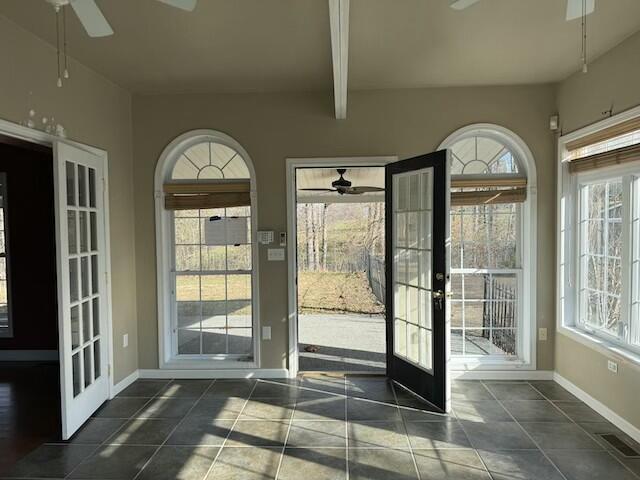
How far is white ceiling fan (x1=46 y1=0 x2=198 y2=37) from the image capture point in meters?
1.98

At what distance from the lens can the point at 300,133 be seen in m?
4.36

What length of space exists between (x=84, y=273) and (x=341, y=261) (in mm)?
8169

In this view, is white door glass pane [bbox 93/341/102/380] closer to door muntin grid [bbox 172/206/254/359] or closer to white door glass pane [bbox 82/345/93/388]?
white door glass pane [bbox 82/345/93/388]

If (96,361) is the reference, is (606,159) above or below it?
above

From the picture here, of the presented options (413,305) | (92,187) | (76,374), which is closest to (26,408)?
(76,374)

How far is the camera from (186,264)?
4609 mm

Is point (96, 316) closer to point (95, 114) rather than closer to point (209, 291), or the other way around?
point (209, 291)

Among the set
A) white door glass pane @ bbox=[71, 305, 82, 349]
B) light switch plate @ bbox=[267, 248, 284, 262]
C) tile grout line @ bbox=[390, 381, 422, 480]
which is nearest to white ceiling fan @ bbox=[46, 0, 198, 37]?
white door glass pane @ bbox=[71, 305, 82, 349]

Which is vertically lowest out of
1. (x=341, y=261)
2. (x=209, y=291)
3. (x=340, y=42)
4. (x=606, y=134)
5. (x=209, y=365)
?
(x=209, y=365)

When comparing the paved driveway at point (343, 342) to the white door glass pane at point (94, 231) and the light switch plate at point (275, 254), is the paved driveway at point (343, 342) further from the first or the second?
the white door glass pane at point (94, 231)

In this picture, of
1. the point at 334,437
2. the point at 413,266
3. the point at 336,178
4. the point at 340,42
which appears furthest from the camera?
the point at 336,178

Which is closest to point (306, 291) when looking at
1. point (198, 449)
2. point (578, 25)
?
point (198, 449)

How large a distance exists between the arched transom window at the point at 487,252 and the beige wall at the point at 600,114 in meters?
0.52

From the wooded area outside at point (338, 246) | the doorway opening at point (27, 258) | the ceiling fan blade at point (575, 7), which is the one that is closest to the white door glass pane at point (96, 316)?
the doorway opening at point (27, 258)
